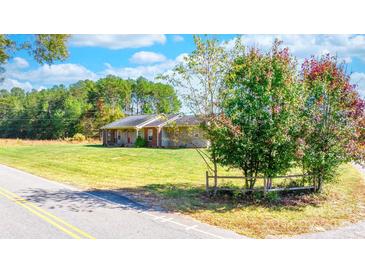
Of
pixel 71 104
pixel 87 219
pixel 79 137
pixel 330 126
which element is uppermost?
pixel 71 104

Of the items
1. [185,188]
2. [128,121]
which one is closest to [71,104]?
[128,121]

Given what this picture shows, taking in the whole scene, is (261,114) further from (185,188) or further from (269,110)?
(185,188)

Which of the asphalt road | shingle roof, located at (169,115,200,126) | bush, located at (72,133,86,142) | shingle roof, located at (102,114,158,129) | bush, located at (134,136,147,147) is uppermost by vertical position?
shingle roof, located at (102,114,158,129)

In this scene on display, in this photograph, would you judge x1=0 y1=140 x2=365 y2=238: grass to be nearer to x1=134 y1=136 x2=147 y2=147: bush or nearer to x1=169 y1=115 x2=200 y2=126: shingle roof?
x1=169 y1=115 x2=200 y2=126: shingle roof

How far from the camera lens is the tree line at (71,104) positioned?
12.3m

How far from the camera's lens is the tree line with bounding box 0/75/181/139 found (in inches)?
484

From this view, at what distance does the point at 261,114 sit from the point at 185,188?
3615 mm

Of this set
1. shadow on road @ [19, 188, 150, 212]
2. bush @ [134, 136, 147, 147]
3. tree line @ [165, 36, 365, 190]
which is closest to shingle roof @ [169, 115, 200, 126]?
tree line @ [165, 36, 365, 190]

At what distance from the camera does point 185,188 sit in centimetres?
1064

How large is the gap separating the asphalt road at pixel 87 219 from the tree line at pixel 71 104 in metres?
3.84
